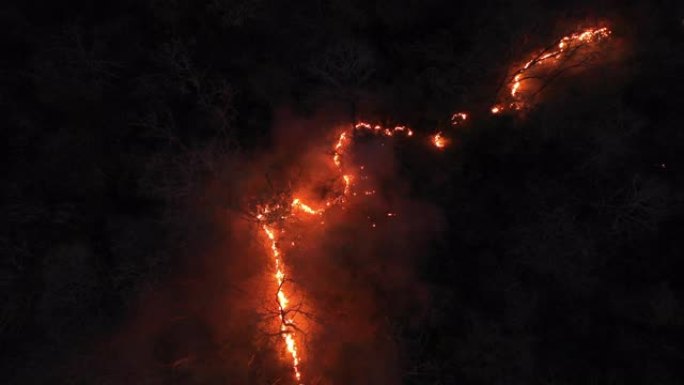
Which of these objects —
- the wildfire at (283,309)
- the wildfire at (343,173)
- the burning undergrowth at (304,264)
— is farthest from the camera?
the wildfire at (343,173)

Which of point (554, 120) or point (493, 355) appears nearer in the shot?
point (493, 355)

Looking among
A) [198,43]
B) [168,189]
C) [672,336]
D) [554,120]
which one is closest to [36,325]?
[168,189]

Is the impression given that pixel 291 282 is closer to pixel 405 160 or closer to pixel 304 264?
pixel 304 264

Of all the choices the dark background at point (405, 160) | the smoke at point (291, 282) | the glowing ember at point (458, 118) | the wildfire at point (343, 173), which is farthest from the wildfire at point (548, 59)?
the smoke at point (291, 282)

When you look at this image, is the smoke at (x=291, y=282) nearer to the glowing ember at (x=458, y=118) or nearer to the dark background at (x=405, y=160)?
the dark background at (x=405, y=160)

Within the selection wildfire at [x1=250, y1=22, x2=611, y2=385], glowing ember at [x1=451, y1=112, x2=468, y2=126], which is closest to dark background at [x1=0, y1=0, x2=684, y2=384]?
glowing ember at [x1=451, y1=112, x2=468, y2=126]

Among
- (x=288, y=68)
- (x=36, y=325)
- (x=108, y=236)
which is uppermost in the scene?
(x=288, y=68)

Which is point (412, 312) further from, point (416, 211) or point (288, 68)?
point (288, 68)

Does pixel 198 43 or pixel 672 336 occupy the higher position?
pixel 198 43
